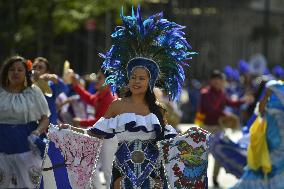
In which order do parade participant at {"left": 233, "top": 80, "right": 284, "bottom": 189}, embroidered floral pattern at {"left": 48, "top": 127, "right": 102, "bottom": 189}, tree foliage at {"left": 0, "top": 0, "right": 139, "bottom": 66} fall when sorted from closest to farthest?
embroidered floral pattern at {"left": 48, "top": 127, "right": 102, "bottom": 189}
parade participant at {"left": 233, "top": 80, "right": 284, "bottom": 189}
tree foliage at {"left": 0, "top": 0, "right": 139, "bottom": 66}

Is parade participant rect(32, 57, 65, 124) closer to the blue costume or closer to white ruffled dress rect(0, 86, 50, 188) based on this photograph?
white ruffled dress rect(0, 86, 50, 188)

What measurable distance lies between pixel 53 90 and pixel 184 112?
63.5 feet

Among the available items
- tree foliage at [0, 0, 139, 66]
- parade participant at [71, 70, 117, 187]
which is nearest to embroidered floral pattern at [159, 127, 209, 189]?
parade participant at [71, 70, 117, 187]

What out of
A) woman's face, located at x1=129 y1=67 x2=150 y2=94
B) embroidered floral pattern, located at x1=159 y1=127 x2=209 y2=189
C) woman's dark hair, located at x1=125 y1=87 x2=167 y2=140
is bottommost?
embroidered floral pattern, located at x1=159 y1=127 x2=209 y2=189

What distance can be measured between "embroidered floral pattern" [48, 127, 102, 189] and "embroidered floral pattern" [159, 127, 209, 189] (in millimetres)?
621

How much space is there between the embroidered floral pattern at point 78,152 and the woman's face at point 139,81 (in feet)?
1.82

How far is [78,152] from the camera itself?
846 cm

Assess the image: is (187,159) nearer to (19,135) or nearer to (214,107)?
(19,135)

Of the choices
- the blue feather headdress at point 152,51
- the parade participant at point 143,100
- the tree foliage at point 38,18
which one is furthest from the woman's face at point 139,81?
the tree foliage at point 38,18

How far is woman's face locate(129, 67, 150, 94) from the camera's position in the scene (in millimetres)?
8211

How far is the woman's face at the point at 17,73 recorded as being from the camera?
10.4 metres

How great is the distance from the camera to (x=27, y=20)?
23.0 m

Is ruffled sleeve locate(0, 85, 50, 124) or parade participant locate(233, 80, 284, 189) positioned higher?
ruffled sleeve locate(0, 85, 50, 124)

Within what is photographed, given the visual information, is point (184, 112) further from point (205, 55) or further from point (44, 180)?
point (44, 180)
